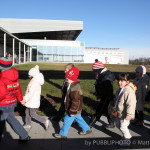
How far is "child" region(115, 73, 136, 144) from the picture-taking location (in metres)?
3.08

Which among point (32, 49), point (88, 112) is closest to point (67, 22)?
point (32, 49)

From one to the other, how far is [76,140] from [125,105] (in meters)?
1.17

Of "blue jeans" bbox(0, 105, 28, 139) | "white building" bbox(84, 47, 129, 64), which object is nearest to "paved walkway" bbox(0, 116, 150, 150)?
"blue jeans" bbox(0, 105, 28, 139)

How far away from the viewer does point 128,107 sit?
308 centimetres

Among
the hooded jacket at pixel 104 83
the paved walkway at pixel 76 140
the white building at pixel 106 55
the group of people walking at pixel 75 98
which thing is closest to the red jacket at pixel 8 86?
the group of people walking at pixel 75 98

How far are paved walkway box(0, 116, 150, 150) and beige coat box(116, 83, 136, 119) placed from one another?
633 millimetres

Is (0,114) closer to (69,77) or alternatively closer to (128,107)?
(69,77)

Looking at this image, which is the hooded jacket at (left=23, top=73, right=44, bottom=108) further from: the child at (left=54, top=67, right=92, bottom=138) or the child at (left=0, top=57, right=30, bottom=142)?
the child at (left=54, top=67, right=92, bottom=138)

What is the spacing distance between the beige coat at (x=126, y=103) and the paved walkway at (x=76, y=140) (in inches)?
24.9

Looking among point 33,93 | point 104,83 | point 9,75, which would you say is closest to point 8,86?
point 9,75

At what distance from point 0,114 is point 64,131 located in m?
1.22

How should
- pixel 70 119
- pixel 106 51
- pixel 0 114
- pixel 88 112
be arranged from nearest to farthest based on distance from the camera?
pixel 0 114 < pixel 70 119 < pixel 88 112 < pixel 106 51

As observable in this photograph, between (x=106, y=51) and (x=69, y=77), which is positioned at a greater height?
(x=106, y=51)

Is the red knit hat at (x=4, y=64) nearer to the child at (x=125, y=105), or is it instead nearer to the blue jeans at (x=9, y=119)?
the blue jeans at (x=9, y=119)
